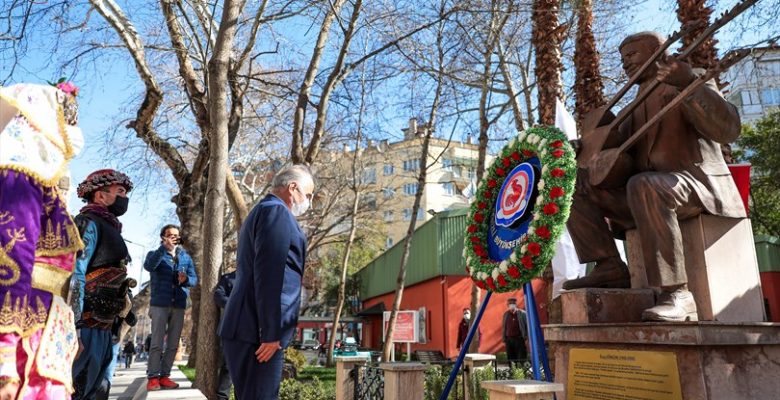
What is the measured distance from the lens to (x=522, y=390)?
7.59ft

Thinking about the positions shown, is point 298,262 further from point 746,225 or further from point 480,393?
point 480,393

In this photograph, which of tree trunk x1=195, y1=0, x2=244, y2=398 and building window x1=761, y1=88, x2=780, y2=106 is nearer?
tree trunk x1=195, y1=0, x2=244, y2=398

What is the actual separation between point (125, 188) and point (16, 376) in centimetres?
220

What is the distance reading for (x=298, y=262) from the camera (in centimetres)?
323

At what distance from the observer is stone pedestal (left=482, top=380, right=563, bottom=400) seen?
2312 millimetres

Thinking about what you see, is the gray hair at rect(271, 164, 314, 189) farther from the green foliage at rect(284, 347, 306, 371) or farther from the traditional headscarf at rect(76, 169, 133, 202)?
the green foliage at rect(284, 347, 306, 371)

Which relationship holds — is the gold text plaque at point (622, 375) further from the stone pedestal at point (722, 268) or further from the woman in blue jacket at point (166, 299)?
the woman in blue jacket at point (166, 299)

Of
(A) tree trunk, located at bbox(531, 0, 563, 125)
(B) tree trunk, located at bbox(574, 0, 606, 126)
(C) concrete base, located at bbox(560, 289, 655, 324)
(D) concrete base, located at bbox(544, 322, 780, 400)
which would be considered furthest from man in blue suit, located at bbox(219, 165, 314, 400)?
(B) tree trunk, located at bbox(574, 0, 606, 126)

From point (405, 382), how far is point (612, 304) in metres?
1.55

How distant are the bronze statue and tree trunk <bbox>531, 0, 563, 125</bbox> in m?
4.78

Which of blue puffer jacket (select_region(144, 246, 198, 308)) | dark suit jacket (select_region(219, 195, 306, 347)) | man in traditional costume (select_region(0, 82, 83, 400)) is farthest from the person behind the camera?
blue puffer jacket (select_region(144, 246, 198, 308))

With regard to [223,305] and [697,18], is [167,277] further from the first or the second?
[697,18]

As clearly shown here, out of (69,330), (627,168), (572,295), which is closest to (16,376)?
(69,330)

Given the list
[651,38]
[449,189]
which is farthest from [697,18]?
[449,189]
